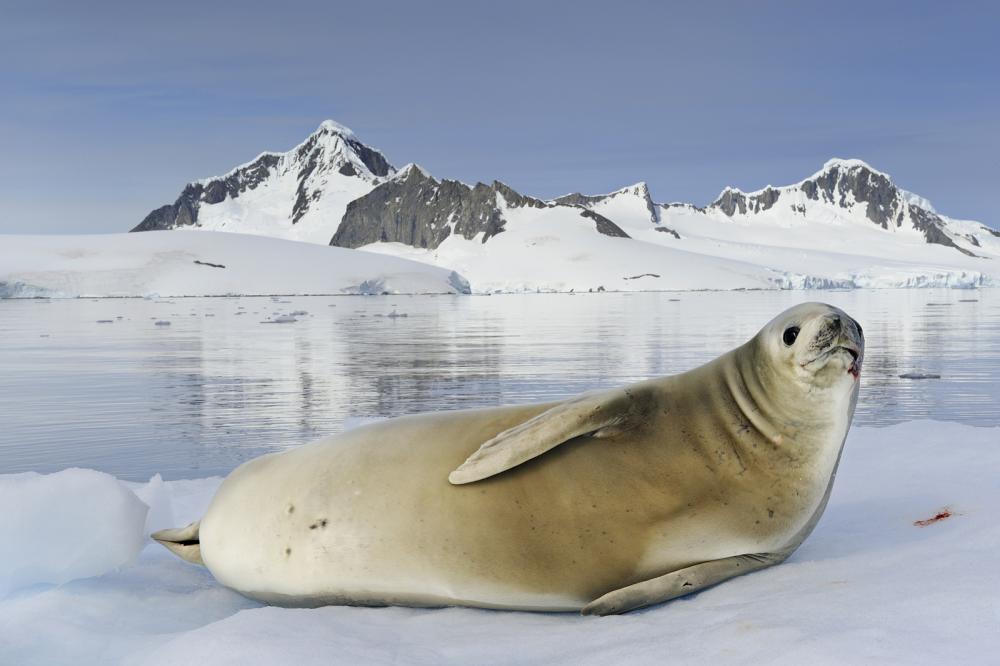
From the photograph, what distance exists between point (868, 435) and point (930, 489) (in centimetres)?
190

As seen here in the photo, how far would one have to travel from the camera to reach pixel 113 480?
3543mm

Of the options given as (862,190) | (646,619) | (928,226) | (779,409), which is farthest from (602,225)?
(928,226)

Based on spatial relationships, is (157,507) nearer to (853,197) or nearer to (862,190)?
(862,190)

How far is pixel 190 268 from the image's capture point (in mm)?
55031

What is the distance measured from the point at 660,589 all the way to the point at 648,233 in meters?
130

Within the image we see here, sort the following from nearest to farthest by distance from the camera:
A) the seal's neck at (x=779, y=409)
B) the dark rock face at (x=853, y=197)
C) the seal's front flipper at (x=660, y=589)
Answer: the seal's front flipper at (x=660, y=589), the seal's neck at (x=779, y=409), the dark rock face at (x=853, y=197)

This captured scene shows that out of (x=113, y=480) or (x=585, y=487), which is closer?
(x=585, y=487)

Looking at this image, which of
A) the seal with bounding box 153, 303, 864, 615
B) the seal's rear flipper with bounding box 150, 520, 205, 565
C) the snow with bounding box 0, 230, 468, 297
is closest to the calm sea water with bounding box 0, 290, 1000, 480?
the seal's rear flipper with bounding box 150, 520, 205, 565

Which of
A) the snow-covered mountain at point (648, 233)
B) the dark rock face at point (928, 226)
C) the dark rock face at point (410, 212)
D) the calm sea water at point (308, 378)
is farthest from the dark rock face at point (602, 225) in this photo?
the dark rock face at point (928, 226)

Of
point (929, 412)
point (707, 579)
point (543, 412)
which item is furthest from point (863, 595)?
point (929, 412)

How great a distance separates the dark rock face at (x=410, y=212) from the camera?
532 ft

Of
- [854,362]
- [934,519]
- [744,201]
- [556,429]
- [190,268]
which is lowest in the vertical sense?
[934,519]

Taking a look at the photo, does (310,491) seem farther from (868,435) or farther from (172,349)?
(172,349)

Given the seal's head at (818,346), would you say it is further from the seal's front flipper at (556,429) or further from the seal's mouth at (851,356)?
the seal's front flipper at (556,429)
